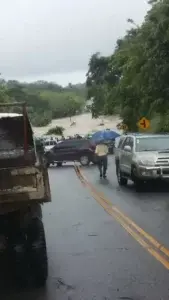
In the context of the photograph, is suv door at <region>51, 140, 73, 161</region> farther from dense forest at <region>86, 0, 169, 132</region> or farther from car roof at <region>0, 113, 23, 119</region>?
car roof at <region>0, 113, 23, 119</region>

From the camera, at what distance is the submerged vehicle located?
7.00 metres

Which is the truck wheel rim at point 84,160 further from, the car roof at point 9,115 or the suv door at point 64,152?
the car roof at point 9,115

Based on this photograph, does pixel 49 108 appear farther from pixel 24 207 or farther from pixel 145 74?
pixel 24 207

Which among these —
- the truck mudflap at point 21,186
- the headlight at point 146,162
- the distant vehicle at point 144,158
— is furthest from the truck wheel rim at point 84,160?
the truck mudflap at point 21,186

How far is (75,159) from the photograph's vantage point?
40.2 m

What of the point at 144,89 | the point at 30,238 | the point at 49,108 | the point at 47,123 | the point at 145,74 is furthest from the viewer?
the point at 49,108

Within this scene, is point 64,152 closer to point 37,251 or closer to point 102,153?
point 102,153

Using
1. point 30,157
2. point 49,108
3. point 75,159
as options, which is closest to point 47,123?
point 49,108

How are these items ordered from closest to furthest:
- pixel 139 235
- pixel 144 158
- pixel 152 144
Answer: pixel 139 235, pixel 144 158, pixel 152 144

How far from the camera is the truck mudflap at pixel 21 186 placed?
22.8 ft

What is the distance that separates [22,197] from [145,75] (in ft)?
86.0

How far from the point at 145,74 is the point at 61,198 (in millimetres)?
14950

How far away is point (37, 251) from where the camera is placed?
7.52 meters

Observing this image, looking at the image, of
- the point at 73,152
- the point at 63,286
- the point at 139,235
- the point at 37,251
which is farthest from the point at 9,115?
the point at 73,152
